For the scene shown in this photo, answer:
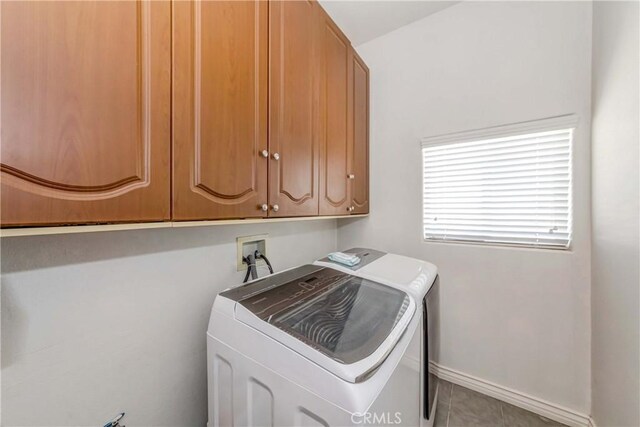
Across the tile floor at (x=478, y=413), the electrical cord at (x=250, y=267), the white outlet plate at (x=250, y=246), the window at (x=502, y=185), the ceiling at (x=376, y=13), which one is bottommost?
the tile floor at (x=478, y=413)

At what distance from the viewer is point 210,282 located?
111cm

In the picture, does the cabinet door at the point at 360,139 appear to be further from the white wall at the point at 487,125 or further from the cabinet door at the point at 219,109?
the cabinet door at the point at 219,109

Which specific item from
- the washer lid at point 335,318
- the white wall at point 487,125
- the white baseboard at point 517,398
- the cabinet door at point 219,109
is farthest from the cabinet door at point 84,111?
the white wall at point 487,125

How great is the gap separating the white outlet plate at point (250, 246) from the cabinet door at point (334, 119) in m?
0.39

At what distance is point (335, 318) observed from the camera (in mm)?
810

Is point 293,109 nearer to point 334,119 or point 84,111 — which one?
point 334,119

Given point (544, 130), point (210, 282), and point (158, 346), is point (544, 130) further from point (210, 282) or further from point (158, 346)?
point (158, 346)

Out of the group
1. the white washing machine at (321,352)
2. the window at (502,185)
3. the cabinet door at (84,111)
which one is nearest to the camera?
the cabinet door at (84,111)

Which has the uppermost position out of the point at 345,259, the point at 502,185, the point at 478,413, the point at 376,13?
the point at 376,13

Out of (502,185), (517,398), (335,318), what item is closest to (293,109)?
(335,318)

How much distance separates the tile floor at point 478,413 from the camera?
4.42 feet

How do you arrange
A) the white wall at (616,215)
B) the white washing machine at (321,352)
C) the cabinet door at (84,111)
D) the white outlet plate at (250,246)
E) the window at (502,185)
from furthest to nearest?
the window at (502,185) < the white outlet plate at (250,246) < the white wall at (616,215) < the white washing machine at (321,352) < the cabinet door at (84,111)

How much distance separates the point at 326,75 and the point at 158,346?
1508mm

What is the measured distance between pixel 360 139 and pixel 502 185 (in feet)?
3.17
